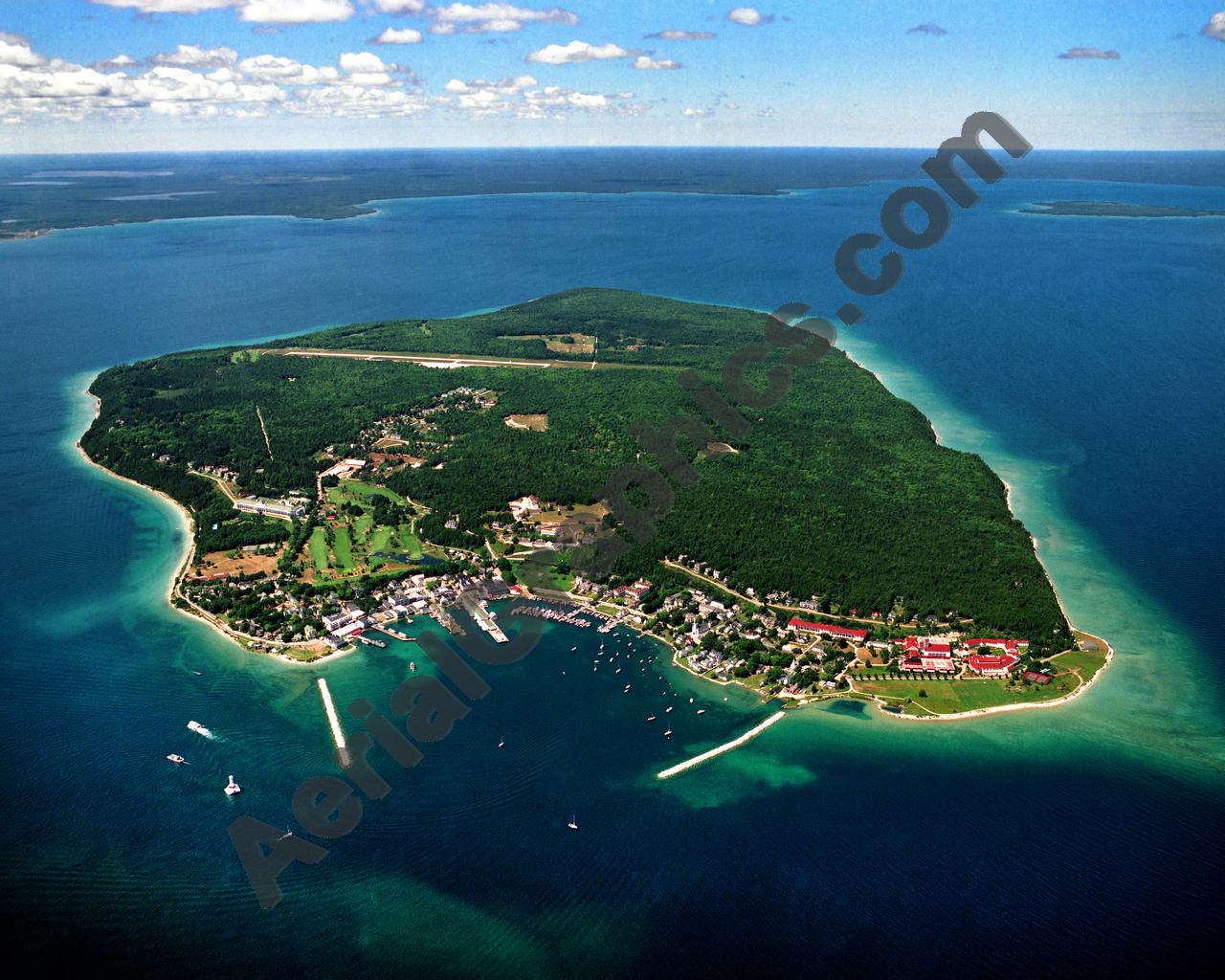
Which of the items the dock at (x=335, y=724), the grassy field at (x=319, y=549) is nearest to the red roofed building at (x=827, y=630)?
the dock at (x=335, y=724)

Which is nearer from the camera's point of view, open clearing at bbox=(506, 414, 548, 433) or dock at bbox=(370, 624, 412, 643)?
dock at bbox=(370, 624, 412, 643)

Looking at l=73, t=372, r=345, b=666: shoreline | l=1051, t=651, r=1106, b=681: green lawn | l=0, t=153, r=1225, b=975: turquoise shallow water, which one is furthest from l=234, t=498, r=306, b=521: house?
l=1051, t=651, r=1106, b=681: green lawn

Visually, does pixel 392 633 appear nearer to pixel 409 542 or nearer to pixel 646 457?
pixel 409 542

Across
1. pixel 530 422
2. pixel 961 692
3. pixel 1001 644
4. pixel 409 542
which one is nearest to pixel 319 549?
pixel 409 542

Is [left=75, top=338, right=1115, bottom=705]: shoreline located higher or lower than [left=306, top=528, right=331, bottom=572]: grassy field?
lower

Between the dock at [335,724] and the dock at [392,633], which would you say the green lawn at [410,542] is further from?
the dock at [335,724]

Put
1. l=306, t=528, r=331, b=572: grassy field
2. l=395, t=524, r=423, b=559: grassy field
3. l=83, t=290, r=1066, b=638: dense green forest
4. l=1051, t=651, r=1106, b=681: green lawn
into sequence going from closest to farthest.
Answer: l=1051, t=651, r=1106, b=681: green lawn
l=83, t=290, r=1066, b=638: dense green forest
l=306, t=528, r=331, b=572: grassy field
l=395, t=524, r=423, b=559: grassy field

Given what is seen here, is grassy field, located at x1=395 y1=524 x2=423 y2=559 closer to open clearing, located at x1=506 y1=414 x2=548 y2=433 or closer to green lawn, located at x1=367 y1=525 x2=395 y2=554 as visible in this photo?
green lawn, located at x1=367 y1=525 x2=395 y2=554
